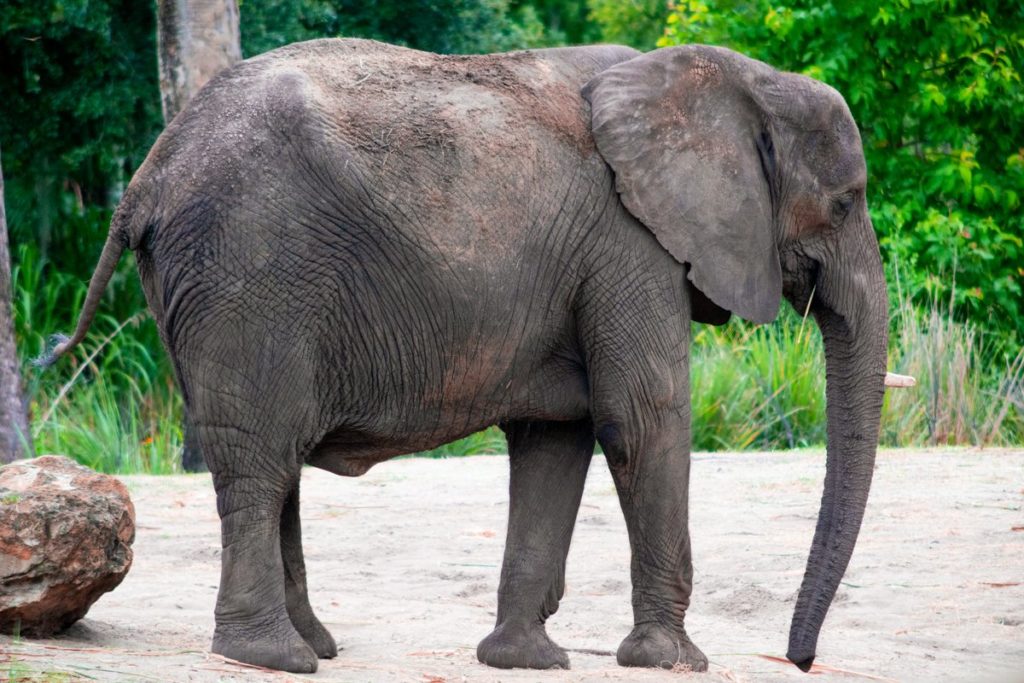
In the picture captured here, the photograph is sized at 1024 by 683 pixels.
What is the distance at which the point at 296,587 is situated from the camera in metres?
6.04

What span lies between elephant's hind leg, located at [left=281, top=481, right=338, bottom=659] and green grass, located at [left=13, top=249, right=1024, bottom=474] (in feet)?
19.6

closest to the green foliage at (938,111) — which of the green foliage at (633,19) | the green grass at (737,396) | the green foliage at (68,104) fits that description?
the green grass at (737,396)

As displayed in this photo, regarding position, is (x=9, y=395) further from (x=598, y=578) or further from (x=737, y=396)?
(x=737, y=396)

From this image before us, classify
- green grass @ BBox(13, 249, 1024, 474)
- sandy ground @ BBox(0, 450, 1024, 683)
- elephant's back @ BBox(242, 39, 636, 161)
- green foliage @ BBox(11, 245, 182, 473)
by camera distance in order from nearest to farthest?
elephant's back @ BBox(242, 39, 636, 161)
sandy ground @ BBox(0, 450, 1024, 683)
green foliage @ BBox(11, 245, 182, 473)
green grass @ BBox(13, 249, 1024, 474)

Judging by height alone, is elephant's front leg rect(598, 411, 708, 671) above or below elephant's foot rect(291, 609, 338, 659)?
above

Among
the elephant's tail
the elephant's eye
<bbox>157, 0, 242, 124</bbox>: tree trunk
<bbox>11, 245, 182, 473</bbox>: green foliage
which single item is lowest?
<bbox>11, 245, 182, 473</bbox>: green foliage

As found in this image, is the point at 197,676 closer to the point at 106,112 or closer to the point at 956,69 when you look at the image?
the point at 106,112

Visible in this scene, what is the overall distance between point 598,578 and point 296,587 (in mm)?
2590

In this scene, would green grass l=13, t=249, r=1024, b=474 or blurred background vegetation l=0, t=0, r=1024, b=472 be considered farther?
blurred background vegetation l=0, t=0, r=1024, b=472

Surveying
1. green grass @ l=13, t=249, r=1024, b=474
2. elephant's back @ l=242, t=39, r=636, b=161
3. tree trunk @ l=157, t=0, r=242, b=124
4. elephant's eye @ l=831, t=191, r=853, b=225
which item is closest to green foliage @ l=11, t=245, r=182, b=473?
green grass @ l=13, t=249, r=1024, b=474

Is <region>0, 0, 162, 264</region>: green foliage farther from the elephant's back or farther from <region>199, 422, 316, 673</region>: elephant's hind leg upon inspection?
<region>199, 422, 316, 673</region>: elephant's hind leg

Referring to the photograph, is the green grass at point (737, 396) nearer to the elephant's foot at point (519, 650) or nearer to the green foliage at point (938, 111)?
the green foliage at point (938, 111)

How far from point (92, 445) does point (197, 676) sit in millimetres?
7335

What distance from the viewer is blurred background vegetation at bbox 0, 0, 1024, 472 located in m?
13.8
